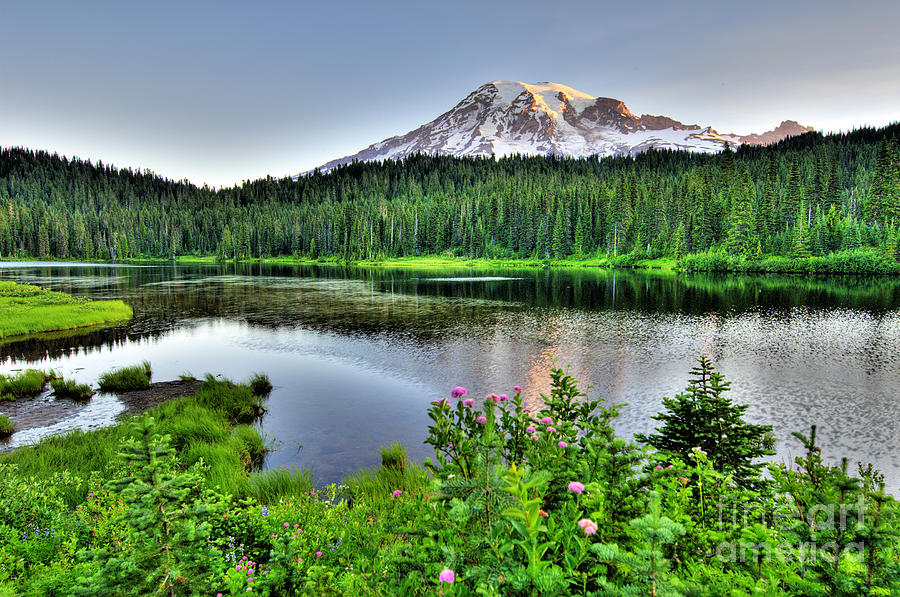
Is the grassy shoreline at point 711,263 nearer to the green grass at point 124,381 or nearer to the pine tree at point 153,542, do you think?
the green grass at point 124,381

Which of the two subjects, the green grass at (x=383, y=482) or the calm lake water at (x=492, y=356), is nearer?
the green grass at (x=383, y=482)

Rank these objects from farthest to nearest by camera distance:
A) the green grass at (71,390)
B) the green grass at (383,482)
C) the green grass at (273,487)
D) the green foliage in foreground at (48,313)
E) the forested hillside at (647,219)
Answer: the forested hillside at (647,219) < the green foliage in foreground at (48,313) < the green grass at (71,390) < the green grass at (273,487) < the green grass at (383,482)

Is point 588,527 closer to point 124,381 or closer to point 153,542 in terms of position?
point 153,542

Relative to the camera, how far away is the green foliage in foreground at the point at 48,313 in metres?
34.1

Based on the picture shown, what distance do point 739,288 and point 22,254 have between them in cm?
27724

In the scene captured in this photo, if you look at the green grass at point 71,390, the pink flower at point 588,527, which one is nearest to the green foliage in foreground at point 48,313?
the green grass at point 71,390

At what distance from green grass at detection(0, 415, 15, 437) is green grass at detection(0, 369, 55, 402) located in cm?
469

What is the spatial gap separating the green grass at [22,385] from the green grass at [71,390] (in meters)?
0.71

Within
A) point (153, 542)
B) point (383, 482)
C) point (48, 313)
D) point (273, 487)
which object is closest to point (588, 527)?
point (153, 542)

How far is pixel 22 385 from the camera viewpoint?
20234 millimetres

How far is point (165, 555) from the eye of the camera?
369cm

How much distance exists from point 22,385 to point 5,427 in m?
6.46

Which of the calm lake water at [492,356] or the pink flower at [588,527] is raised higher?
the pink flower at [588,527]

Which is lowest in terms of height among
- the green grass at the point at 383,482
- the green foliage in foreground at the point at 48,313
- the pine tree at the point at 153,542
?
the green grass at the point at 383,482
